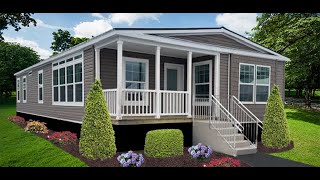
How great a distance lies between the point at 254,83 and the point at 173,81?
11.0 feet

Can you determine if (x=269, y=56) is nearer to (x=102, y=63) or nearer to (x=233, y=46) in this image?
(x=233, y=46)

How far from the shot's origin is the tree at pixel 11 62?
1442 inches

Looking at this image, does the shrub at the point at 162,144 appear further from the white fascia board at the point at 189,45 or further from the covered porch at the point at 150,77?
the white fascia board at the point at 189,45

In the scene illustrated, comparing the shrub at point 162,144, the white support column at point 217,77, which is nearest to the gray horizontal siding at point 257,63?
the white support column at point 217,77

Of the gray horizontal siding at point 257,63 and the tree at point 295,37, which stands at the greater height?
the tree at point 295,37

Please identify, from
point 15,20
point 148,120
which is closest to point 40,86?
point 15,20

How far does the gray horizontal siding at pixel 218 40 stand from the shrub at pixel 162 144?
3683mm

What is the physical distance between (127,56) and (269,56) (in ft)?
20.3

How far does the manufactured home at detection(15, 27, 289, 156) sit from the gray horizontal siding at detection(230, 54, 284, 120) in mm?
39

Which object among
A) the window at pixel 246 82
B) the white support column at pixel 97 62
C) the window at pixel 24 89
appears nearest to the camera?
the white support column at pixel 97 62

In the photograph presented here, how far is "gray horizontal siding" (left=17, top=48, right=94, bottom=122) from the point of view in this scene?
382 inches
